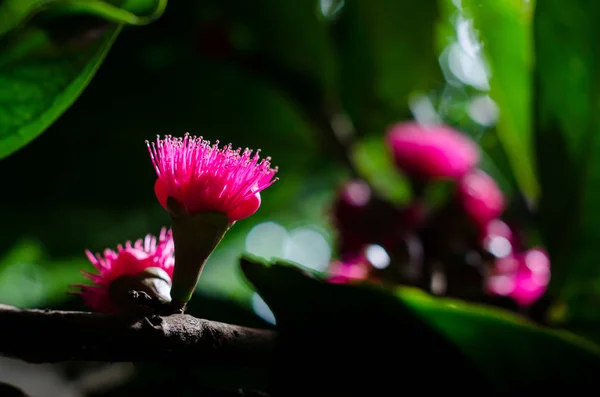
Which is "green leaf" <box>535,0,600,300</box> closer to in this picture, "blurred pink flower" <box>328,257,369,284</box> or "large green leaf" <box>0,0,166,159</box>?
"blurred pink flower" <box>328,257,369,284</box>

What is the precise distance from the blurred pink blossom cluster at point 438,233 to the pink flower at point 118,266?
18.5 inches

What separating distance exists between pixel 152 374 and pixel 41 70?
0.37 meters

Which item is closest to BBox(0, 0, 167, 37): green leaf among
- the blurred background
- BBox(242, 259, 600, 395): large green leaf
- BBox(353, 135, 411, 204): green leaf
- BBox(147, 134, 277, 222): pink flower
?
BBox(147, 134, 277, 222): pink flower

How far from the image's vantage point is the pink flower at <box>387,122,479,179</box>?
1245mm

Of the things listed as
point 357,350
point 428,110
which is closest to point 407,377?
point 357,350

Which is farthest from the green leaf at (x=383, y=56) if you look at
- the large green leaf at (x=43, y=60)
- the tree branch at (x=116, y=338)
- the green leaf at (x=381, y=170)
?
the tree branch at (x=116, y=338)

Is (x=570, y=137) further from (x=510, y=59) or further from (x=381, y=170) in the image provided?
(x=381, y=170)

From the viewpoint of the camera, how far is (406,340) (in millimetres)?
566

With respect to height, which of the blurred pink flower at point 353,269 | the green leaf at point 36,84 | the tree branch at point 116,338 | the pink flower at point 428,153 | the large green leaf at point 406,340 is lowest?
the tree branch at point 116,338

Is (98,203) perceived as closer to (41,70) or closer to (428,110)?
(41,70)

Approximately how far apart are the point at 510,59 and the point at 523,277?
0.39 meters

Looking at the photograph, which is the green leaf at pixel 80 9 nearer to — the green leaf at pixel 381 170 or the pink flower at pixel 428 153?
the pink flower at pixel 428 153

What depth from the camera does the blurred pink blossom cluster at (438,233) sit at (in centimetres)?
104

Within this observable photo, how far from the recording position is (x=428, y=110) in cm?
164
